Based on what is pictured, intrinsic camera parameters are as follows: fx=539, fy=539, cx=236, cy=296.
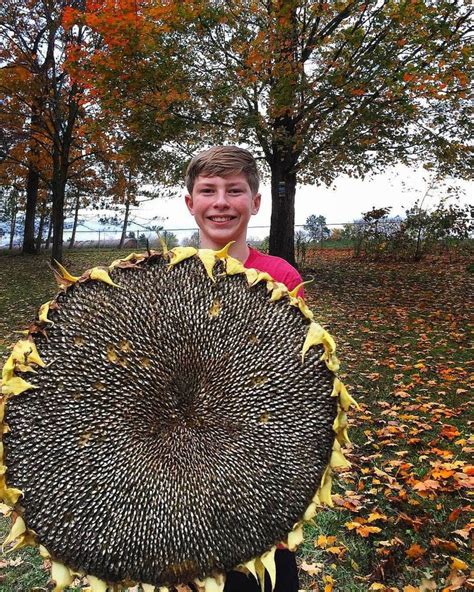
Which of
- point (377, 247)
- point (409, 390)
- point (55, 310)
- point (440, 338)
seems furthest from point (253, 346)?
point (377, 247)

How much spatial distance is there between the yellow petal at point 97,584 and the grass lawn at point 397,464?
30.3 inches

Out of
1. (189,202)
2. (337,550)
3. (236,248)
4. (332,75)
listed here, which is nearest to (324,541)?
(337,550)

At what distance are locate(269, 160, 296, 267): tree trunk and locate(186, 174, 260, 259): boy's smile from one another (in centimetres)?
1164

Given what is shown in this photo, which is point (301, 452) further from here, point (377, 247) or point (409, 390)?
point (377, 247)

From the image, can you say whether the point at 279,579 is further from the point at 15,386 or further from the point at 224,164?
the point at 224,164

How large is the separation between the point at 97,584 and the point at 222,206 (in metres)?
1.16

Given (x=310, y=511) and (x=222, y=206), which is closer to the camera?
(x=310, y=511)

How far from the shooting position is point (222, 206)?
182cm

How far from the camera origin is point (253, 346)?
1205mm

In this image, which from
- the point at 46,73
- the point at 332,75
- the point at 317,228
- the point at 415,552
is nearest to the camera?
the point at 415,552

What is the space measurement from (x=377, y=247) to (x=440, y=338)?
9755 millimetres

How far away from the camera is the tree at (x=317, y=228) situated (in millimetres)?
24203

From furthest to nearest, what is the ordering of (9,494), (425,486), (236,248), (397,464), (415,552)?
(397,464)
(425,486)
(415,552)
(236,248)
(9,494)

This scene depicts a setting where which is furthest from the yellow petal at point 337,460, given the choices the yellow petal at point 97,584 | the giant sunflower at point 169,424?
the yellow petal at point 97,584
